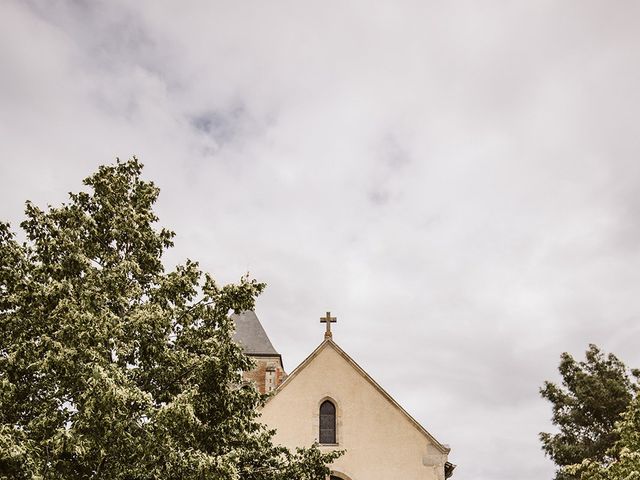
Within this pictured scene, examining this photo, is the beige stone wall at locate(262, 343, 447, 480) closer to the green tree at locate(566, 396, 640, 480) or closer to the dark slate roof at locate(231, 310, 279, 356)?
the green tree at locate(566, 396, 640, 480)

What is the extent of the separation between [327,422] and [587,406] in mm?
13953

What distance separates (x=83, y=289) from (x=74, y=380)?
1.61 m

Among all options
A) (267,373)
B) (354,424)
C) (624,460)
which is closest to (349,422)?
(354,424)

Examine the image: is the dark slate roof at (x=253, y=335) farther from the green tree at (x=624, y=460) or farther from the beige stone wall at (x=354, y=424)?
the green tree at (x=624, y=460)

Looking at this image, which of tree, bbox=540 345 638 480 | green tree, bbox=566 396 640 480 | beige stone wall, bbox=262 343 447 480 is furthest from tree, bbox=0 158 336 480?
tree, bbox=540 345 638 480

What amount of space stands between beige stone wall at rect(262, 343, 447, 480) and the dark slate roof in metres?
11.8

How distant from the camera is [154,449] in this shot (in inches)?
363

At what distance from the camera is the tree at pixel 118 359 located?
29.2 ft

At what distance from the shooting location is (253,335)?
31.2 m

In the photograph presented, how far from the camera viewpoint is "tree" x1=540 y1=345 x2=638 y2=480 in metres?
25.3

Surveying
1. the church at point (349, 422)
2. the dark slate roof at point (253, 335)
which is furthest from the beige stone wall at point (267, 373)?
the church at point (349, 422)

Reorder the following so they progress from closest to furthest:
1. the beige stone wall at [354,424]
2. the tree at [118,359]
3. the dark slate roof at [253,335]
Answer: the tree at [118,359] < the beige stone wall at [354,424] < the dark slate roof at [253,335]

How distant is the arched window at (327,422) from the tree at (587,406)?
40.4 feet

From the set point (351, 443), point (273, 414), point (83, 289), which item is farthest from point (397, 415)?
point (83, 289)
